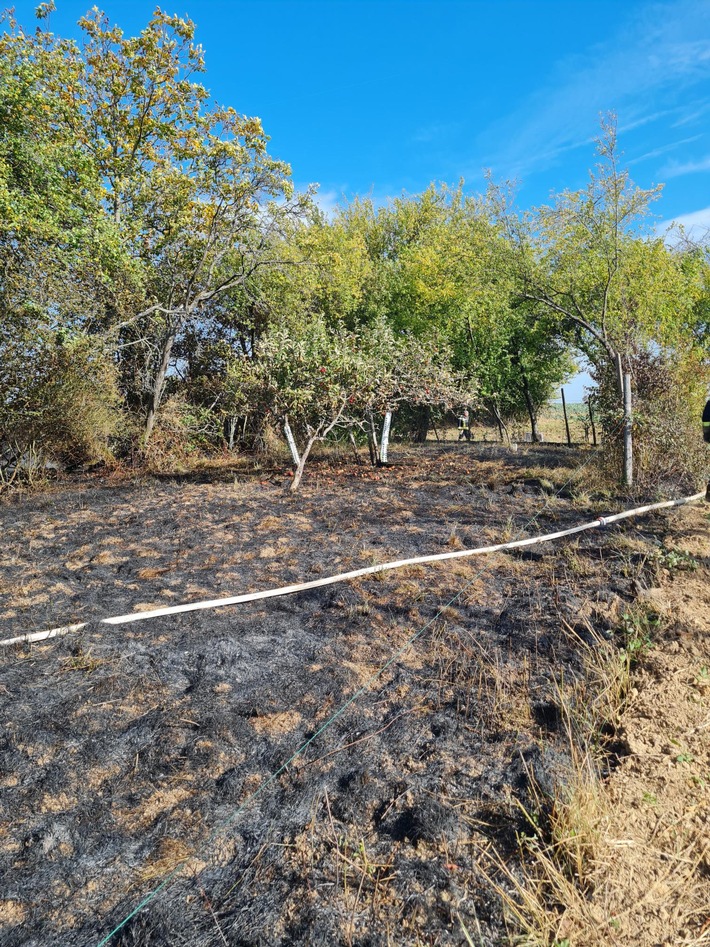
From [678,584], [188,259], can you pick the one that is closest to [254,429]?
[188,259]

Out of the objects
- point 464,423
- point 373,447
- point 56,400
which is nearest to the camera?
point 56,400

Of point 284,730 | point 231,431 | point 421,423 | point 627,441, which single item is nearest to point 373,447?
point 231,431

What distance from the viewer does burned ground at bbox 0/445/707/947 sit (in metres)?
2.03

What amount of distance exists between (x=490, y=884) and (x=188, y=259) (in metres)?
12.5

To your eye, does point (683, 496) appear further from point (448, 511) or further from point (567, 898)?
point (567, 898)

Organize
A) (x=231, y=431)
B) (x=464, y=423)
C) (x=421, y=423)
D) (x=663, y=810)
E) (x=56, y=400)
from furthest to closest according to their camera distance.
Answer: (x=421, y=423) → (x=464, y=423) → (x=231, y=431) → (x=56, y=400) → (x=663, y=810)

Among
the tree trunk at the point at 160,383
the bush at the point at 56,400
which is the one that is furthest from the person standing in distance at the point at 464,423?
the bush at the point at 56,400

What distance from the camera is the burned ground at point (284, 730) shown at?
6.66 ft

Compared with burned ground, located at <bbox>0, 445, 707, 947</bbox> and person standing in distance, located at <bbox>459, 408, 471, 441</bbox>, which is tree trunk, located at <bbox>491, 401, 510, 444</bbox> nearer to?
person standing in distance, located at <bbox>459, 408, 471, 441</bbox>

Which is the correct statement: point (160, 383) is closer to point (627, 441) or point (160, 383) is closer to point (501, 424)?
point (627, 441)

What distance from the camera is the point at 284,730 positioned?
2.95 meters

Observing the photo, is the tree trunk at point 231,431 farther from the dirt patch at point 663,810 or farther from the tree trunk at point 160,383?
the dirt patch at point 663,810

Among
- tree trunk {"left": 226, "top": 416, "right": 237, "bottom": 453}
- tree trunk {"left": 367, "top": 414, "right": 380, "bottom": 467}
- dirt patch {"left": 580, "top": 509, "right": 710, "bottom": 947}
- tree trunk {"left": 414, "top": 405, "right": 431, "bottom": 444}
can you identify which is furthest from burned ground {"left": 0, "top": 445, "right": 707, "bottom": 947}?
tree trunk {"left": 414, "top": 405, "right": 431, "bottom": 444}

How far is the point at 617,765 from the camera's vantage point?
8.82 ft
